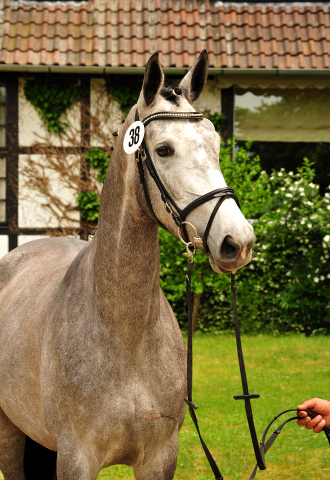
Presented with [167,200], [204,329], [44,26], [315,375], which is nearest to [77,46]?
[44,26]

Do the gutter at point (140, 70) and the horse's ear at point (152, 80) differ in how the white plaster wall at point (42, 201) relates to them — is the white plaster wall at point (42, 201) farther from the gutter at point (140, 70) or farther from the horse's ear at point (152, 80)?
the horse's ear at point (152, 80)

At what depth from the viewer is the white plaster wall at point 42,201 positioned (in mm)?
9260

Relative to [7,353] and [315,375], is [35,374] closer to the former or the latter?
[7,353]

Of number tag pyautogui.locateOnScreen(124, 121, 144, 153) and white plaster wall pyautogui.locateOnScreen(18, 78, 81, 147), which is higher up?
white plaster wall pyautogui.locateOnScreen(18, 78, 81, 147)

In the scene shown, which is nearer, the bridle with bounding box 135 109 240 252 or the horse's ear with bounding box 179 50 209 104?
the bridle with bounding box 135 109 240 252

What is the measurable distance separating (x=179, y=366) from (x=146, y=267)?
0.47 meters

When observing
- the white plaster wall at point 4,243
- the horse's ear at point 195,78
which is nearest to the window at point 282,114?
the white plaster wall at point 4,243

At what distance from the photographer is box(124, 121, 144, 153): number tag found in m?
1.92

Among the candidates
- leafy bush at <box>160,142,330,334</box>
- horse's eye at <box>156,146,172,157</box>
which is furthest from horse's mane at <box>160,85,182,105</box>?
leafy bush at <box>160,142,330,334</box>

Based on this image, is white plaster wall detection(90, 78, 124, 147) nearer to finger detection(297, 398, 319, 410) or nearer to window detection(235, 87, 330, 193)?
window detection(235, 87, 330, 193)

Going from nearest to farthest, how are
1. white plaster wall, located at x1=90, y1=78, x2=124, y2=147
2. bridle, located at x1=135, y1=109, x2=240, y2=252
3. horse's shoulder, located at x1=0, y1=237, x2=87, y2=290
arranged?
bridle, located at x1=135, y1=109, x2=240, y2=252
horse's shoulder, located at x1=0, y1=237, x2=87, y2=290
white plaster wall, located at x1=90, y1=78, x2=124, y2=147

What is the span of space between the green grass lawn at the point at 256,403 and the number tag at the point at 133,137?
112 inches

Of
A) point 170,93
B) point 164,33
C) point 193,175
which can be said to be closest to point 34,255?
point 170,93

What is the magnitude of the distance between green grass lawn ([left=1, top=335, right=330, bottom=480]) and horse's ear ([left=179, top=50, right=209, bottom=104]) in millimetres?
2907
